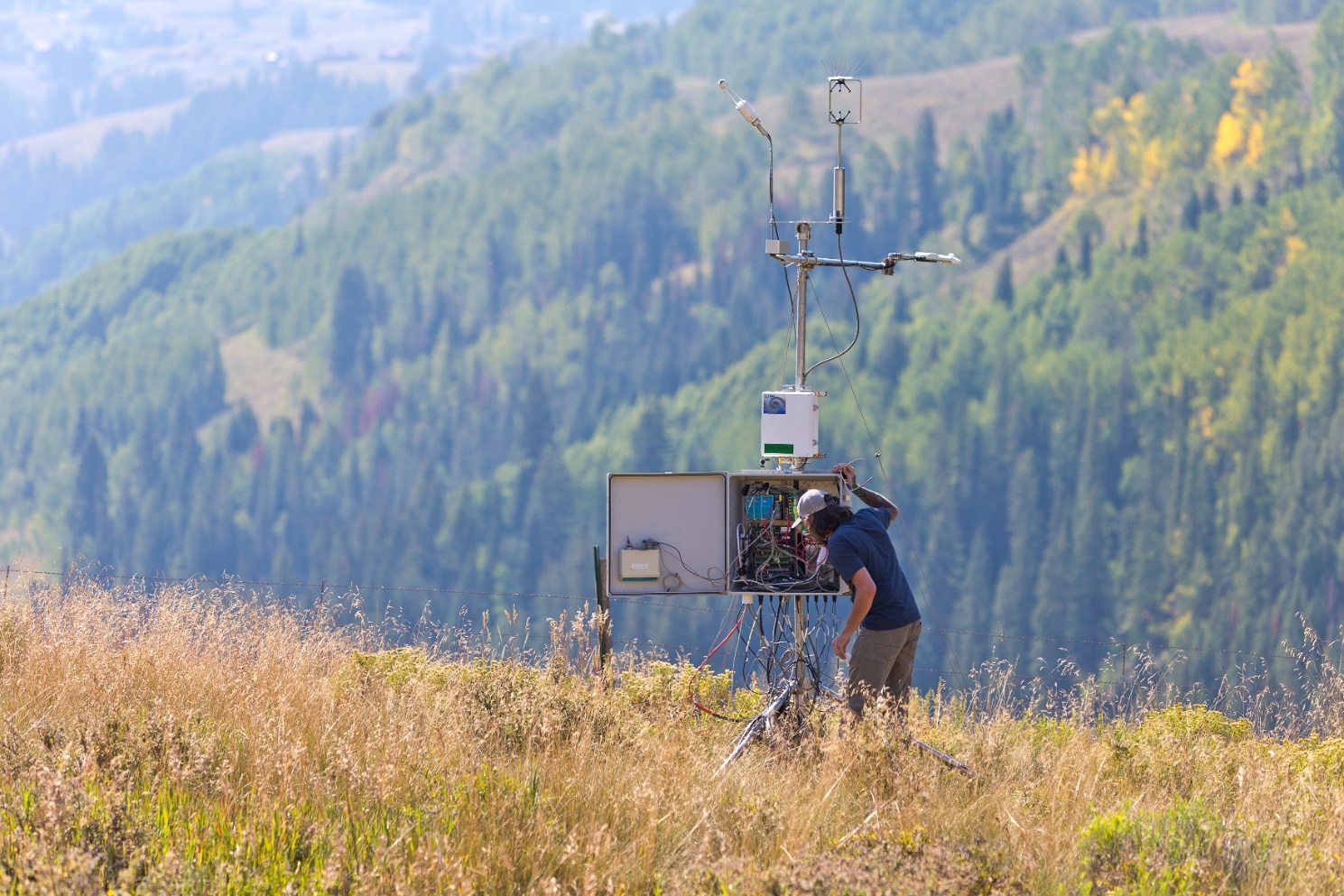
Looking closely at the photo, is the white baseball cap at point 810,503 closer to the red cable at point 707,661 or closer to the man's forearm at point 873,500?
the man's forearm at point 873,500

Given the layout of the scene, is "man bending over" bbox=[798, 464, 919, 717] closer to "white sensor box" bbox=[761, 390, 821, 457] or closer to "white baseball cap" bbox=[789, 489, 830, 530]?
"white baseball cap" bbox=[789, 489, 830, 530]

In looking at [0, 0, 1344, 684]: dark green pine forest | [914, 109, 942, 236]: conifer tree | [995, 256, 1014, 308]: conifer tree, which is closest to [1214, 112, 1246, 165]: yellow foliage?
[0, 0, 1344, 684]: dark green pine forest

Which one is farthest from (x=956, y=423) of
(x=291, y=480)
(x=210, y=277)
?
(x=210, y=277)

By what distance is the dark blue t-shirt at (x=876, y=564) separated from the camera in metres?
6.28

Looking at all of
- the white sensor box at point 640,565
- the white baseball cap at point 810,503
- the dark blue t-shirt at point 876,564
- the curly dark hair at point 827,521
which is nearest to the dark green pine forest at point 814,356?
the white sensor box at point 640,565

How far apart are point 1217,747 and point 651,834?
11.1 ft

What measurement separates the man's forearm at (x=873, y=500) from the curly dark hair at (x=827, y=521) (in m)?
0.23

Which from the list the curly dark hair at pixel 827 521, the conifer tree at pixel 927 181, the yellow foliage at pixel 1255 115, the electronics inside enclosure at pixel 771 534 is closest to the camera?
the curly dark hair at pixel 827 521

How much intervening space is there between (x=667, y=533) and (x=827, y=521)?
814mm

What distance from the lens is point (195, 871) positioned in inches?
151

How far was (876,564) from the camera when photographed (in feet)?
21.0

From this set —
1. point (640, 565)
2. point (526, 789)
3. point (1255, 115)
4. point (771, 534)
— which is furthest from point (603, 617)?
point (1255, 115)

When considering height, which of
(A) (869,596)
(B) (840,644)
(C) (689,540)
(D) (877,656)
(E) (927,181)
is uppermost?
(E) (927,181)

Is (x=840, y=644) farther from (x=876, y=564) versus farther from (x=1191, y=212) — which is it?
(x=1191, y=212)
